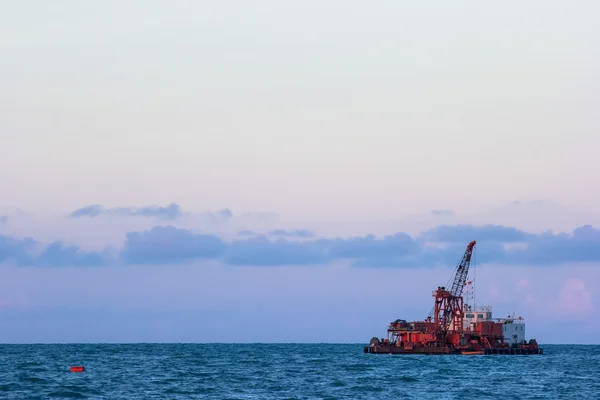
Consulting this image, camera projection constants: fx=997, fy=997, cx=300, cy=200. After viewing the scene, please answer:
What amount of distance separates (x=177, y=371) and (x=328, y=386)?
51.7 meters

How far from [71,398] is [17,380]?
37.2 m

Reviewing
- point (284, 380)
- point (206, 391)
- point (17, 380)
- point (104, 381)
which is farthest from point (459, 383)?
point (17, 380)

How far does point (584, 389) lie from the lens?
149125 millimetres

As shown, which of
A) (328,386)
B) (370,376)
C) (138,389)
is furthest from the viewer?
(370,376)

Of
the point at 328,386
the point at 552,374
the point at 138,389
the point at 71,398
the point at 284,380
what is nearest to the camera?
the point at 71,398

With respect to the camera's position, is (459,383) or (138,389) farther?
(459,383)

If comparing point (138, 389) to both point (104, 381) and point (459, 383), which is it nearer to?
point (104, 381)

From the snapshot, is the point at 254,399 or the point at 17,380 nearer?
the point at 254,399

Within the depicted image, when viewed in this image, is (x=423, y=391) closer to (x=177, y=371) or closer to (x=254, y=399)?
(x=254, y=399)

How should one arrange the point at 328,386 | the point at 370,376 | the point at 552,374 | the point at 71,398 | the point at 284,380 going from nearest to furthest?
the point at 71,398
the point at 328,386
the point at 284,380
the point at 370,376
the point at 552,374

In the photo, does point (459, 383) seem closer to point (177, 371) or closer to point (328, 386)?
point (328, 386)

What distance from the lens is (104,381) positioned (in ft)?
519

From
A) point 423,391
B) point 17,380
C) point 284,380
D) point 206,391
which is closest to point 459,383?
point 423,391

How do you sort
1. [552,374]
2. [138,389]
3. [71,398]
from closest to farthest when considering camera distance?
1. [71,398]
2. [138,389]
3. [552,374]
